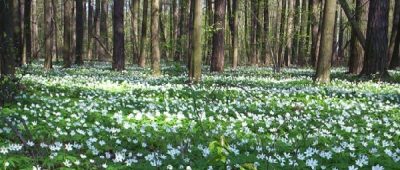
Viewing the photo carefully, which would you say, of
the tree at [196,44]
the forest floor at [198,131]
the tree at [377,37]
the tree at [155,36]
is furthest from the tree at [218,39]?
the forest floor at [198,131]

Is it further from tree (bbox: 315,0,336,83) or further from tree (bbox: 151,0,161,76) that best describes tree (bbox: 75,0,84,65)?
tree (bbox: 315,0,336,83)

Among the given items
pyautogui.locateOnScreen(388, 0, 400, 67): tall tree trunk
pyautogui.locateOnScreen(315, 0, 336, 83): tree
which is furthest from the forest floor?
pyautogui.locateOnScreen(388, 0, 400, 67): tall tree trunk

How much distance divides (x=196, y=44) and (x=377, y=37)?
26.7 feet

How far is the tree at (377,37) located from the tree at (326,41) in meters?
3.49

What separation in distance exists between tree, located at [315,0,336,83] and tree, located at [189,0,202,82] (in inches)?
182

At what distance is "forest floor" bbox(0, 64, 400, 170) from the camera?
18.2 ft

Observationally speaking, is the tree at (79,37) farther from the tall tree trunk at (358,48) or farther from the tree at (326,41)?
the tree at (326,41)

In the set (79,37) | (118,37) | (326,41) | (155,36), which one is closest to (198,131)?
(326,41)

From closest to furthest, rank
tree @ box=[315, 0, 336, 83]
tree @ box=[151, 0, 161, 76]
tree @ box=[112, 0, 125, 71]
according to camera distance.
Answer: tree @ box=[315, 0, 336, 83], tree @ box=[151, 0, 161, 76], tree @ box=[112, 0, 125, 71]

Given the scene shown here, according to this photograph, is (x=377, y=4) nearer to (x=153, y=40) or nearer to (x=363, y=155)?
(x=153, y=40)

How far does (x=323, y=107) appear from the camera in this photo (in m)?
11.0

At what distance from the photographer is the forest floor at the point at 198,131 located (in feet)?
18.2

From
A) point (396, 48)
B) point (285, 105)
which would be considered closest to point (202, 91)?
point (285, 105)

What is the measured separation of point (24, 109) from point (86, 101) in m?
2.16
